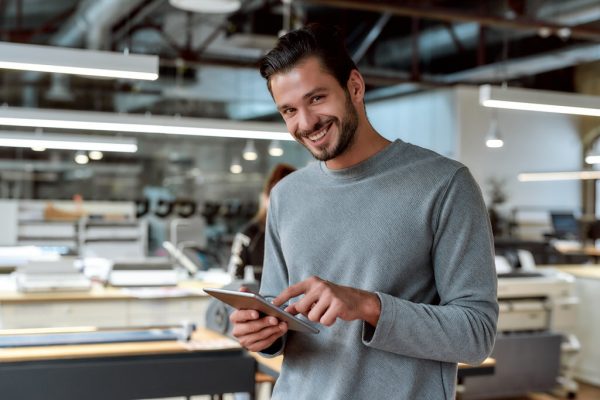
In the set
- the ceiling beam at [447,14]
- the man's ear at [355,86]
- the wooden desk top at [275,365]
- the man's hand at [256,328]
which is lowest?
the wooden desk top at [275,365]

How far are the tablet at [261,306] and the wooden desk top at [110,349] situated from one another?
192cm

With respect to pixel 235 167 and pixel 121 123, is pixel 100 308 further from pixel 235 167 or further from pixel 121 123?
pixel 235 167

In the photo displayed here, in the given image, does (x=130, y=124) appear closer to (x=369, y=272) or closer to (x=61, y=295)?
(x=61, y=295)

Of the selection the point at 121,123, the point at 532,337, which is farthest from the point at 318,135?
the point at 532,337

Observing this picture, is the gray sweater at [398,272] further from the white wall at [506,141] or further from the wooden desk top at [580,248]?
the white wall at [506,141]

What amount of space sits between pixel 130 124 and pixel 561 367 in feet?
13.5

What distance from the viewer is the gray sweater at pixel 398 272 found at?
4.65ft

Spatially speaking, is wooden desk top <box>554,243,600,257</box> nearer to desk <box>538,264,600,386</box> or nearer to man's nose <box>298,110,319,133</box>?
desk <box>538,264,600,386</box>

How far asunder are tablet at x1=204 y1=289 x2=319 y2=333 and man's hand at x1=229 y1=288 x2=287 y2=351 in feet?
0.04

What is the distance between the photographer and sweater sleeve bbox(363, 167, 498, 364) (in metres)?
1.39

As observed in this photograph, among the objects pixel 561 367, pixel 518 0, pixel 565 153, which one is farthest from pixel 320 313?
pixel 565 153

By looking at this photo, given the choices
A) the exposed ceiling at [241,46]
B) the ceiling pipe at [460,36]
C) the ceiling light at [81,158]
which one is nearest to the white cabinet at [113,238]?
the ceiling light at [81,158]

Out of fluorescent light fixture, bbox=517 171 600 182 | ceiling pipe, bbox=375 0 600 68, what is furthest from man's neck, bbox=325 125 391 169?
fluorescent light fixture, bbox=517 171 600 182

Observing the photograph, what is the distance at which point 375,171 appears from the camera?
5.23ft
